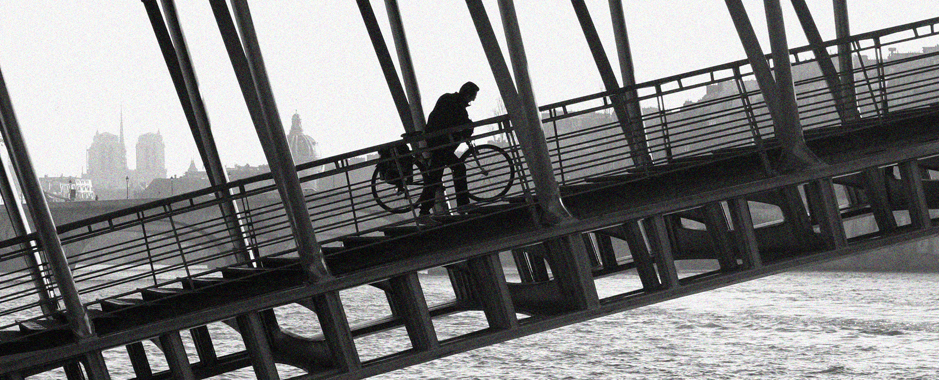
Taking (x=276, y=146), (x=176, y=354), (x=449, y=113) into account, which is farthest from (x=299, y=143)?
(x=276, y=146)

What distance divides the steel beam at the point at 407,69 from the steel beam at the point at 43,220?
6.55 m

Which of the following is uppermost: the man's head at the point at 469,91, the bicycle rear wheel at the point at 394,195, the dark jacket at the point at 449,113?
the man's head at the point at 469,91

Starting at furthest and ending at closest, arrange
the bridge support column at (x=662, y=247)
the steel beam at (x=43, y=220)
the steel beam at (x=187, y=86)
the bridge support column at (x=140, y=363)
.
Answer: the steel beam at (x=187, y=86)
the bridge support column at (x=140, y=363)
the bridge support column at (x=662, y=247)
the steel beam at (x=43, y=220)

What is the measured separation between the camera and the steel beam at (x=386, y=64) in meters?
17.1

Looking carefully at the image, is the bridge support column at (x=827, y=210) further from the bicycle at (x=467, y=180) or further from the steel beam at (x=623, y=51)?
the steel beam at (x=623, y=51)

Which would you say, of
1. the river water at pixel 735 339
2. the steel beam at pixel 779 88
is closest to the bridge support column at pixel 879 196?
the steel beam at pixel 779 88

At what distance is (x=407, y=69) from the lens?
16.8 meters

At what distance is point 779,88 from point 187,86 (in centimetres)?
786

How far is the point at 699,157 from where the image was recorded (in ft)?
44.9

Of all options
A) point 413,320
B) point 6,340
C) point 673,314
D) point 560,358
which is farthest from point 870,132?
point 673,314

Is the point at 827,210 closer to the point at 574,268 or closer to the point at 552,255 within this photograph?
the point at 574,268

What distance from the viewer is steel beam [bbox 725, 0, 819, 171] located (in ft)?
40.2

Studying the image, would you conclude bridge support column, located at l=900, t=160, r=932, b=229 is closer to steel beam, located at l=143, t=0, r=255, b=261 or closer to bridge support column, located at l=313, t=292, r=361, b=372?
bridge support column, located at l=313, t=292, r=361, b=372

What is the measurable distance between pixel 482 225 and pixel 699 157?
3173 millimetres
